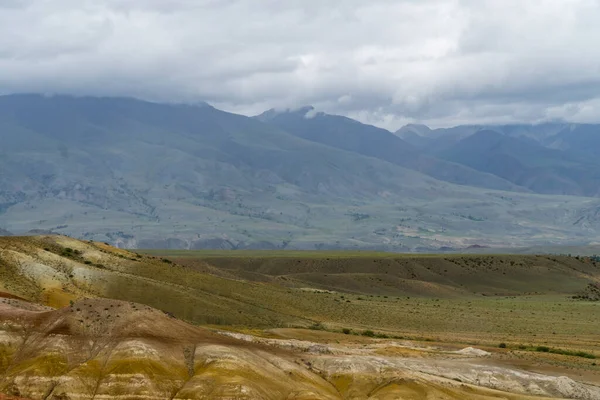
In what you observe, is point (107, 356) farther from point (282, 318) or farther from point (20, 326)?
point (282, 318)

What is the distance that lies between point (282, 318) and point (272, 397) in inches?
1645

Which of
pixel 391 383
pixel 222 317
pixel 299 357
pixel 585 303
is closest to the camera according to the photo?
pixel 391 383

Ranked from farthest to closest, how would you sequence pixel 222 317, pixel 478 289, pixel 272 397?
pixel 478 289
pixel 222 317
pixel 272 397

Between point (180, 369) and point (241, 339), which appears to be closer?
point (180, 369)

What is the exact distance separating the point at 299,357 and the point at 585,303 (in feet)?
320

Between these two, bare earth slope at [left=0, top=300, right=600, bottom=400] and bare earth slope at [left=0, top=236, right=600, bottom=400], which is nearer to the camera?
bare earth slope at [left=0, top=300, right=600, bottom=400]

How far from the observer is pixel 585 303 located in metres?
140

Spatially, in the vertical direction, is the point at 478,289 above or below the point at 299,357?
below

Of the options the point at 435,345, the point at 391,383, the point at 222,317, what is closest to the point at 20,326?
the point at 391,383

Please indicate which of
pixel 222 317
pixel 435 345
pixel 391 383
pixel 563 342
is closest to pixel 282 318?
pixel 222 317

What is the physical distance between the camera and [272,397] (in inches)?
1882

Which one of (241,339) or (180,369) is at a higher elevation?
(180,369)

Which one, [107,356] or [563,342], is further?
[563,342]

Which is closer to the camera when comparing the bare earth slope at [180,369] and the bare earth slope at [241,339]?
the bare earth slope at [180,369]
